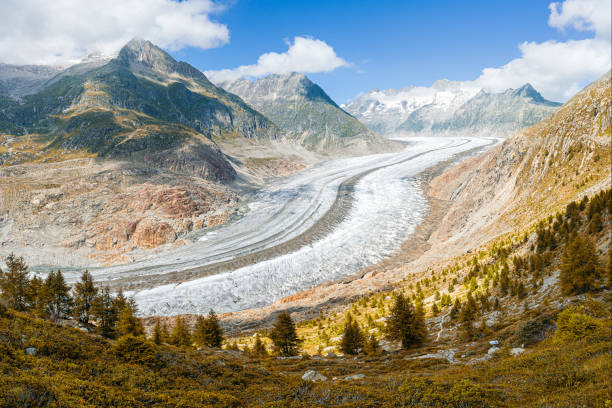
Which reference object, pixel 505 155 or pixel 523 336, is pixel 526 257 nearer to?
pixel 523 336

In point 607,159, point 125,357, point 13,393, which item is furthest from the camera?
point 607,159

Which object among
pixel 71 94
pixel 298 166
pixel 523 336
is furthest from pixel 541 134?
pixel 71 94

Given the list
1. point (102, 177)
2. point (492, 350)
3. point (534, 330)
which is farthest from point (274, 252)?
point (102, 177)

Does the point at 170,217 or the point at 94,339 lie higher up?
the point at 170,217

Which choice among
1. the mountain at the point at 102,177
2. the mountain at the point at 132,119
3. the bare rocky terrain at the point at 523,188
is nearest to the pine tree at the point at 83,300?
the bare rocky terrain at the point at 523,188

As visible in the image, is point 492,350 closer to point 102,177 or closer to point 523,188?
point 523,188

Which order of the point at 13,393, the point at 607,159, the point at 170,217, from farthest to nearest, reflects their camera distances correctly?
the point at 170,217, the point at 607,159, the point at 13,393

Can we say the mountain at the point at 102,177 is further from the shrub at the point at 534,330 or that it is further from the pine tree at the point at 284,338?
the shrub at the point at 534,330

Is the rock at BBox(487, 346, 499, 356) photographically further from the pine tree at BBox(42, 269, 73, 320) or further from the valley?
the pine tree at BBox(42, 269, 73, 320)
